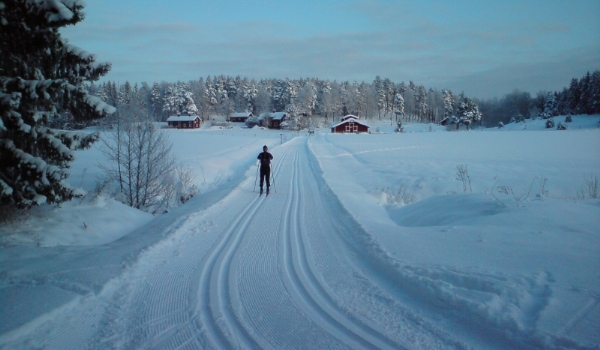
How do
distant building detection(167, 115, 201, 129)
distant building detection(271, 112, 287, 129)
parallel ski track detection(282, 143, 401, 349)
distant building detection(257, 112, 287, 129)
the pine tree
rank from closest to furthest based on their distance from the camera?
1. parallel ski track detection(282, 143, 401, 349)
2. the pine tree
3. distant building detection(167, 115, 201, 129)
4. distant building detection(271, 112, 287, 129)
5. distant building detection(257, 112, 287, 129)

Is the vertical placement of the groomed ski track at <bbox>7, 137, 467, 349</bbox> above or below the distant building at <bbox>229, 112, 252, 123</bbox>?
below

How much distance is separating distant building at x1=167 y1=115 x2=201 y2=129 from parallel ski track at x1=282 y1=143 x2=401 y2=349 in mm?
96799

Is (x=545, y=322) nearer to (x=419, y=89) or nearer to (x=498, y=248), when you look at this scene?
(x=498, y=248)

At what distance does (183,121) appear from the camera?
97.2 metres

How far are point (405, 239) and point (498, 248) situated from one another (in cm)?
162

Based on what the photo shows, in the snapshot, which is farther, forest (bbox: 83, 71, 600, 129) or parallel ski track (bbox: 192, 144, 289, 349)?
forest (bbox: 83, 71, 600, 129)

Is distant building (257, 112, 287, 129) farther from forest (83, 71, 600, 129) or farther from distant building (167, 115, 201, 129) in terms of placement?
distant building (167, 115, 201, 129)

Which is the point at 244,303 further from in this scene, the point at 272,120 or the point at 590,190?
the point at 272,120

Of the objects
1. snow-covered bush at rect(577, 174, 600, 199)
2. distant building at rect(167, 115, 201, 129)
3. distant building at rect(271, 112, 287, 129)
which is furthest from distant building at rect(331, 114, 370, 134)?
snow-covered bush at rect(577, 174, 600, 199)

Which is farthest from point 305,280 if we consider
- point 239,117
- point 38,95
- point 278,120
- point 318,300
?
point 239,117

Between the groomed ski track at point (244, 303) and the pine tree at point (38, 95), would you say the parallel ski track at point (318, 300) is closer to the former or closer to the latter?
the groomed ski track at point (244, 303)

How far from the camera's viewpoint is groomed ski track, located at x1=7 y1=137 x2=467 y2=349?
3.47 m

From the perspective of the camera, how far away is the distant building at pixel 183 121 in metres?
96.9

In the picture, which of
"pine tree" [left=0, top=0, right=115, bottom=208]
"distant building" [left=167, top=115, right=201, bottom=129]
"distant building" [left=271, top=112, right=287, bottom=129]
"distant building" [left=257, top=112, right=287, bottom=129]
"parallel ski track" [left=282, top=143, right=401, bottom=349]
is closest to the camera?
"parallel ski track" [left=282, top=143, right=401, bottom=349]
